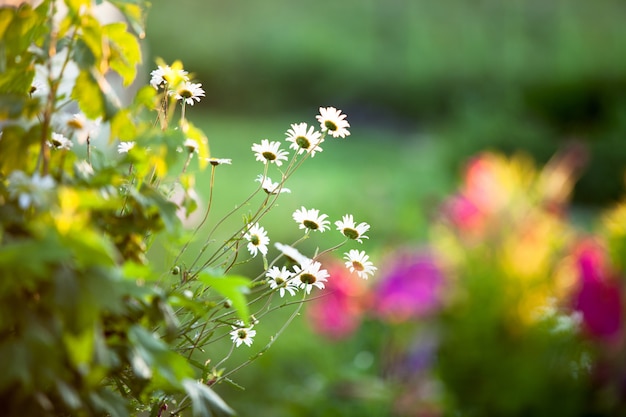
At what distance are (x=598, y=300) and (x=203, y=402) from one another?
5.46 ft

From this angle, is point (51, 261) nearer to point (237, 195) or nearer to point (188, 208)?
point (188, 208)

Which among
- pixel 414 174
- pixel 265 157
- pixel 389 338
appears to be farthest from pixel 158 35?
pixel 265 157

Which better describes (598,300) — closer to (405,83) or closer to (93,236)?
(93,236)

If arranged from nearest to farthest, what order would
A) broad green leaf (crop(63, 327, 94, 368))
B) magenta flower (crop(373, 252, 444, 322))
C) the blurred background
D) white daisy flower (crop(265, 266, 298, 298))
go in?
1. broad green leaf (crop(63, 327, 94, 368))
2. white daisy flower (crop(265, 266, 298, 298))
3. magenta flower (crop(373, 252, 444, 322))
4. the blurred background

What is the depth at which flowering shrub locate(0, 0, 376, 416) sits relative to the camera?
1.25 ft

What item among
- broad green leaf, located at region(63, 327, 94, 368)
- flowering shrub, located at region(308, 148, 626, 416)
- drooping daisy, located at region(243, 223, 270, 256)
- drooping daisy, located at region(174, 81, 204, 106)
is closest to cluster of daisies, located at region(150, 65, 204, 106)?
drooping daisy, located at region(174, 81, 204, 106)

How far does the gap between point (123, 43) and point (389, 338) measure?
1.68 metres

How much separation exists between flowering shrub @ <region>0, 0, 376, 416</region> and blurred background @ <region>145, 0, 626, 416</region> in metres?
3.39

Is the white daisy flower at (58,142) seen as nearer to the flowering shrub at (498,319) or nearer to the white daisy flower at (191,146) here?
the white daisy flower at (191,146)

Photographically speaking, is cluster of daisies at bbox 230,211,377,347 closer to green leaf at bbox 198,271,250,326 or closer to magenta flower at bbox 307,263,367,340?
green leaf at bbox 198,271,250,326

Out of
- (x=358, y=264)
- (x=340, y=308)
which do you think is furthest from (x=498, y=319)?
(x=358, y=264)

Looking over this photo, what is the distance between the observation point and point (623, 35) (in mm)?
9648

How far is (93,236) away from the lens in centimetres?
37

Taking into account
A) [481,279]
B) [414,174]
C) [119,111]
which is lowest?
[119,111]
